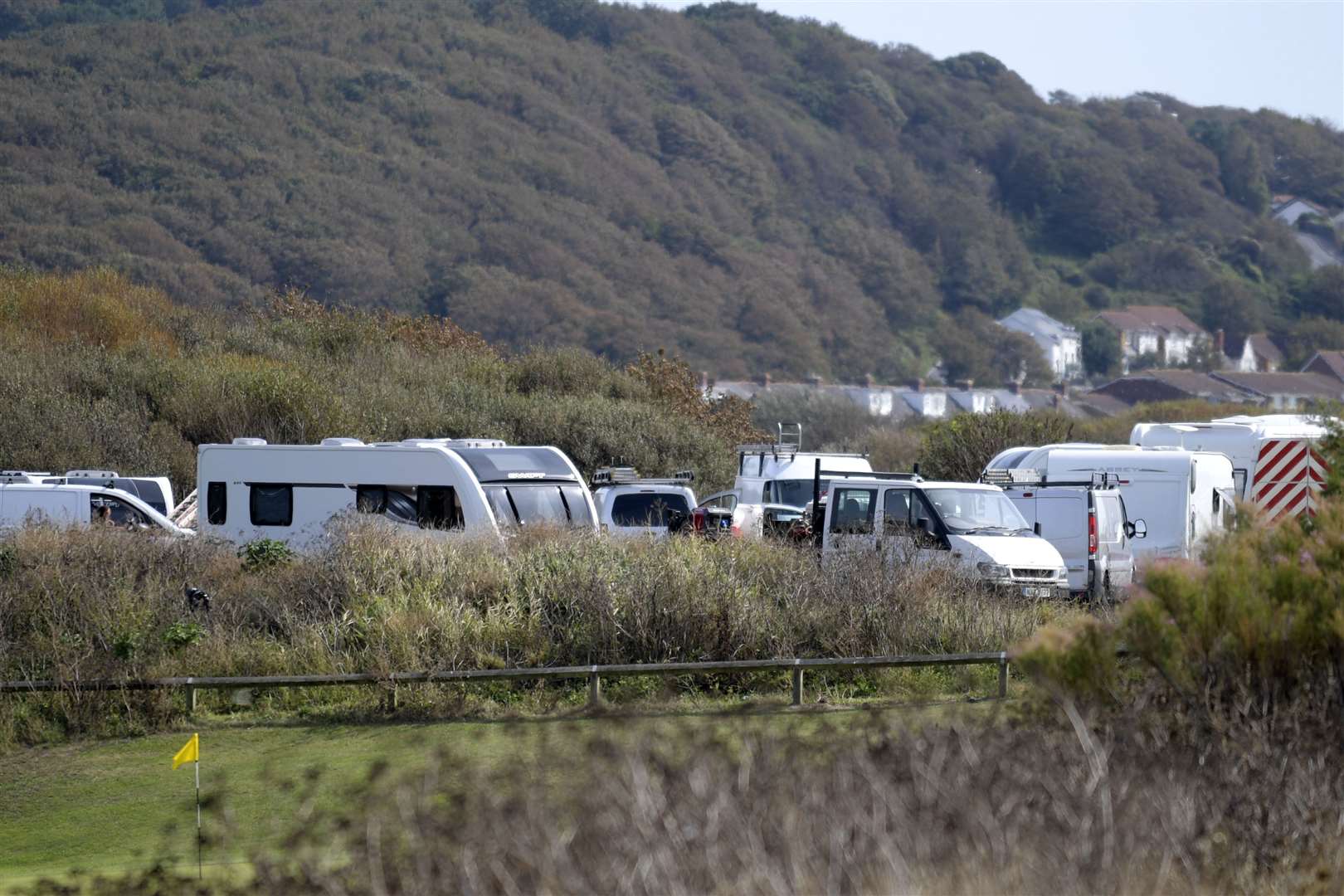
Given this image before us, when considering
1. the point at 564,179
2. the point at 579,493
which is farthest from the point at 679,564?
the point at 564,179

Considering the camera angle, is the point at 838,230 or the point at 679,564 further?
the point at 838,230

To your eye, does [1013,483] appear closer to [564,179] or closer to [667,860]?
[667,860]

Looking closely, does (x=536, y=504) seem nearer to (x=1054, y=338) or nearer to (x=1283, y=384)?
(x=1283, y=384)

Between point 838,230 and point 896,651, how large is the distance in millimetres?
111747

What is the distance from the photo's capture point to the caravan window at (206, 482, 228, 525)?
21188 millimetres

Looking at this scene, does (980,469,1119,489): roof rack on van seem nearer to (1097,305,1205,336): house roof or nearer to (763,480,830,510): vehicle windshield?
(763,480,830,510): vehicle windshield

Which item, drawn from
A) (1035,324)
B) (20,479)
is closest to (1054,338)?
(1035,324)

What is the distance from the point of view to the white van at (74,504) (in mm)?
20281

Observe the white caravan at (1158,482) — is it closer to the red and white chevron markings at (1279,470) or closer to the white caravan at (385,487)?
the red and white chevron markings at (1279,470)

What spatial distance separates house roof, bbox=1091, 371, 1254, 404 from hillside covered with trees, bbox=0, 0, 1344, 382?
11.3 m

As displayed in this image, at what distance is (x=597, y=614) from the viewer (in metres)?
14.7

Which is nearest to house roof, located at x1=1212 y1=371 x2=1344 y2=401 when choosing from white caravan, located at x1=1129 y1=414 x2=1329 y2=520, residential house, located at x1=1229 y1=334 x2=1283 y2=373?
residential house, located at x1=1229 y1=334 x2=1283 y2=373

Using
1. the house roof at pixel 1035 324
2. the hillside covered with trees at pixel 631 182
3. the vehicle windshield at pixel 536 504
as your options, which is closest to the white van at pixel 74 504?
the vehicle windshield at pixel 536 504

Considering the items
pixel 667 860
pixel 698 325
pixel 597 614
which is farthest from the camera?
pixel 698 325
